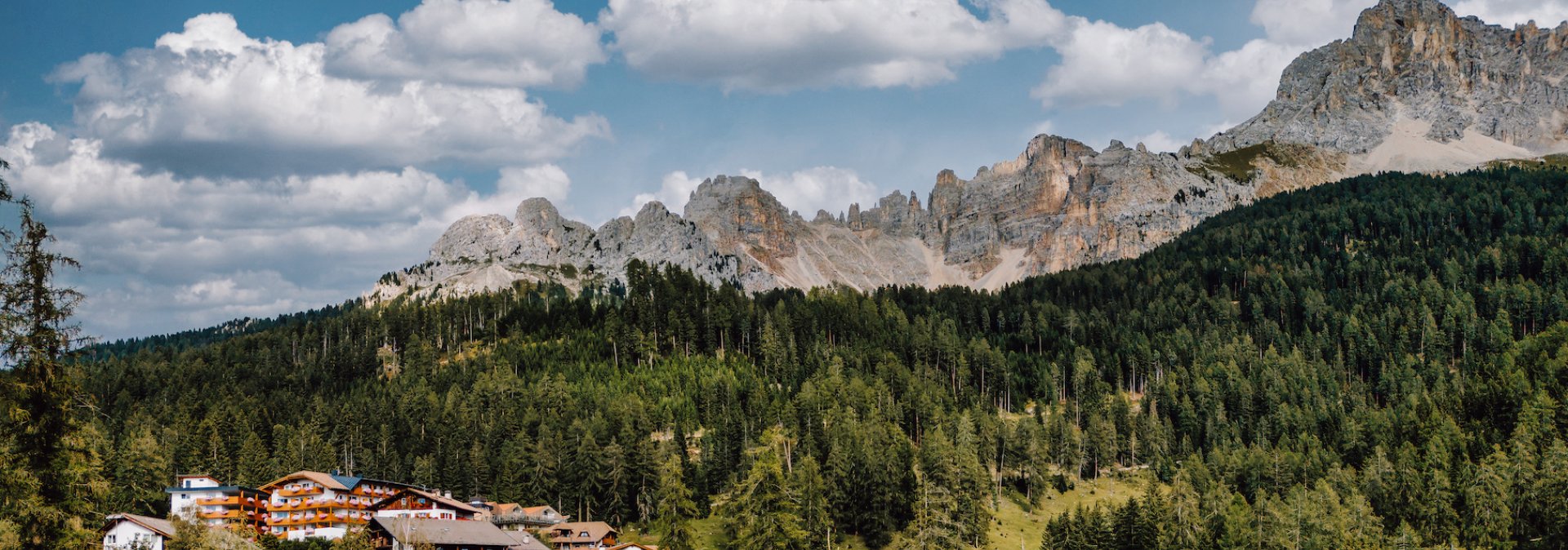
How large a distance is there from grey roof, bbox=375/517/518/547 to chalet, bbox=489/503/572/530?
13.3 meters

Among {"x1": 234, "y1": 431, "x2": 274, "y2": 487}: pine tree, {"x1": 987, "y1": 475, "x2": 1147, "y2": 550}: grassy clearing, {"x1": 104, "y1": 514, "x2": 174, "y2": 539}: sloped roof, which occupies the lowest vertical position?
{"x1": 987, "y1": 475, "x2": 1147, "y2": 550}: grassy clearing

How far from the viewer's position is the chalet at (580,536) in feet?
341

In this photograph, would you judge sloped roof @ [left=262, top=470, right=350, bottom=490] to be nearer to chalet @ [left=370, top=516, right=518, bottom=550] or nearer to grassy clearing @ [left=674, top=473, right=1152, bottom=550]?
chalet @ [left=370, top=516, right=518, bottom=550]

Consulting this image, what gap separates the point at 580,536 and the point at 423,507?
14493mm

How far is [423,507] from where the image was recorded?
347 ft

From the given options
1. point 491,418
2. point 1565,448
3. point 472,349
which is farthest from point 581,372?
point 1565,448

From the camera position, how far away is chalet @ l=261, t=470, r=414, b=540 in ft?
341

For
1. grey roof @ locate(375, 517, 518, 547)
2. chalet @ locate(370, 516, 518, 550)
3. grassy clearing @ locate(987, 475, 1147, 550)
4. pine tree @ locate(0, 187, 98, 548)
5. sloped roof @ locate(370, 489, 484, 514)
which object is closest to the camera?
pine tree @ locate(0, 187, 98, 548)

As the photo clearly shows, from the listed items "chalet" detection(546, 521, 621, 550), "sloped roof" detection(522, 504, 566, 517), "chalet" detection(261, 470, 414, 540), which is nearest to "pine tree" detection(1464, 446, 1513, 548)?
"chalet" detection(546, 521, 621, 550)

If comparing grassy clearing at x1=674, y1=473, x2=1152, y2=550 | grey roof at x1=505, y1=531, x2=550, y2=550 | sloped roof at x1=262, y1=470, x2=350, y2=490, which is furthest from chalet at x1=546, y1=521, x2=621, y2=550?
sloped roof at x1=262, y1=470, x2=350, y2=490

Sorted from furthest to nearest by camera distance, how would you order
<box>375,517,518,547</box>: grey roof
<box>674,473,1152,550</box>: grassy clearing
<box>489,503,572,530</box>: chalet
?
<box>489,503,572,530</box>: chalet
<box>674,473,1152,550</box>: grassy clearing
<box>375,517,518,547</box>: grey roof

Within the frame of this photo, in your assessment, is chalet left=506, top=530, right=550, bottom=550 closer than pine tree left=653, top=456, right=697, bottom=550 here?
No

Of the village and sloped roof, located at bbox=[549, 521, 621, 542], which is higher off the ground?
the village

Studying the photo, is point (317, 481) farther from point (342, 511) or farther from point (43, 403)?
point (43, 403)
